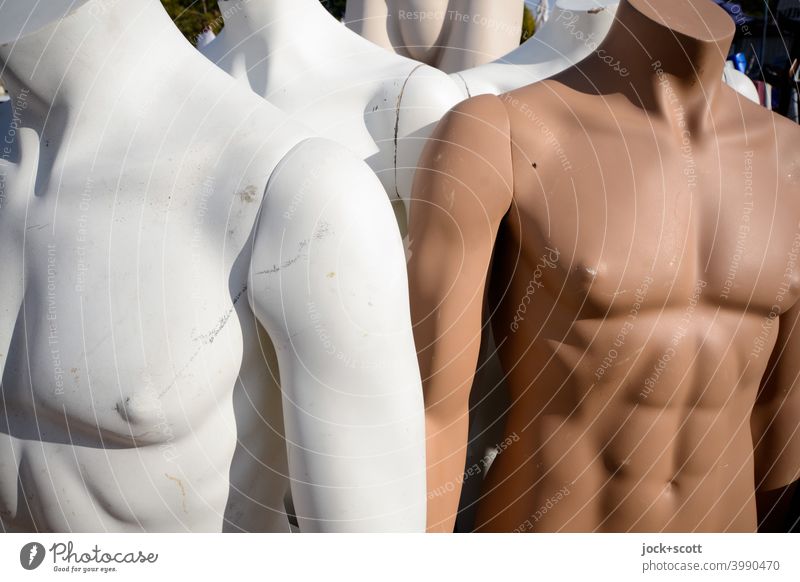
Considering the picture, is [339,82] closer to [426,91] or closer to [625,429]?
[426,91]

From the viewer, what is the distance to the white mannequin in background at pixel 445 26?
1767 millimetres

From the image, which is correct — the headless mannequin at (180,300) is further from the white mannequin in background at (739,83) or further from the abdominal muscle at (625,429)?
the white mannequin in background at (739,83)

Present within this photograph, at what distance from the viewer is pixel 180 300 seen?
2.49ft

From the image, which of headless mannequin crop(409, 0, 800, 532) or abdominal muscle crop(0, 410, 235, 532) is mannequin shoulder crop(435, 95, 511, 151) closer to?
headless mannequin crop(409, 0, 800, 532)

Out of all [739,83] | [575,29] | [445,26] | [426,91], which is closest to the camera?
[426,91]

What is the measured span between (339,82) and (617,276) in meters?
0.43

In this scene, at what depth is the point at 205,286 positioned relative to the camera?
0.76m

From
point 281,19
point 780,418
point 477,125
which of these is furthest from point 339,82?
point 780,418

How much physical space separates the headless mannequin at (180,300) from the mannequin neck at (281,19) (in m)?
0.36

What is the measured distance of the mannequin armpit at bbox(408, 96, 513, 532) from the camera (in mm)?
967

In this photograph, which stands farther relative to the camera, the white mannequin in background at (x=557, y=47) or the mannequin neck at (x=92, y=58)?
the white mannequin in background at (x=557, y=47)

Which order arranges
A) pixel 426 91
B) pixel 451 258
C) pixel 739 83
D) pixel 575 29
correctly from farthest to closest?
pixel 739 83, pixel 575 29, pixel 426 91, pixel 451 258

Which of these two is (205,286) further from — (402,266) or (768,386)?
(768,386)

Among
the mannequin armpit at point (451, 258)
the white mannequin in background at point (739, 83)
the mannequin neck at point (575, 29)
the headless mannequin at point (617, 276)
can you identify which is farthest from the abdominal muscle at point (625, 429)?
the white mannequin in background at point (739, 83)
